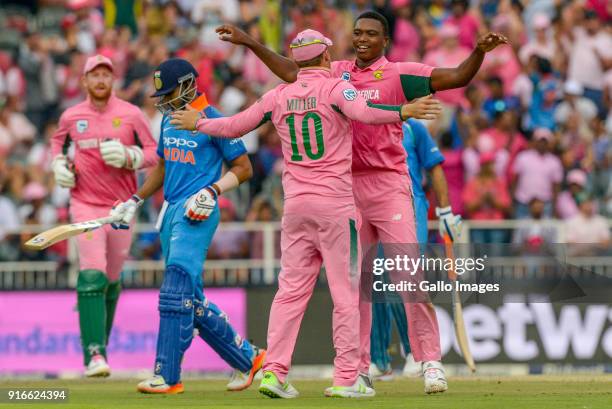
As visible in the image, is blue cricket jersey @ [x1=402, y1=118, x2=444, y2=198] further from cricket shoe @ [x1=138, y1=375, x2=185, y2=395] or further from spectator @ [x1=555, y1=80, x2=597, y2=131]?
spectator @ [x1=555, y1=80, x2=597, y2=131]

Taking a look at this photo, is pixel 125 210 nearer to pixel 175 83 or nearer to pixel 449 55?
pixel 175 83

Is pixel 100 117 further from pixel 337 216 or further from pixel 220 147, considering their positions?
pixel 337 216

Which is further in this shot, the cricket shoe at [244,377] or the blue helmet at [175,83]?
the cricket shoe at [244,377]

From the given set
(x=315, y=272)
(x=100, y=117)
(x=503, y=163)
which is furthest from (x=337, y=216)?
(x=503, y=163)

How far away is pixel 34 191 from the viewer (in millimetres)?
19297

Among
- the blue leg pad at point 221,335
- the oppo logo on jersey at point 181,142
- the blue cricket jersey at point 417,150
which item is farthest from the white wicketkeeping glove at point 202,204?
the blue cricket jersey at point 417,150

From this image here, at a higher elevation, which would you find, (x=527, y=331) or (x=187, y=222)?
(x=187, y=222)

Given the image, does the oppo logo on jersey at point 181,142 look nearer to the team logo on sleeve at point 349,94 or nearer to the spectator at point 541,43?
the team logo on sleeve at point 349,94

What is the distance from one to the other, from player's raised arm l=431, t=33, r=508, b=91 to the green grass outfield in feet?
7.33

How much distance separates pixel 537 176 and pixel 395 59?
365 centimetres

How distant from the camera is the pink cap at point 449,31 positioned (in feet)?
67.4

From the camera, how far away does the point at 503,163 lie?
18.9 m

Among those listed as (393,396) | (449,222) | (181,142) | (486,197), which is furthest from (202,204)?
(486,197)

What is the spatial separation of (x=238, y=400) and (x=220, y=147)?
2067 millimetres
